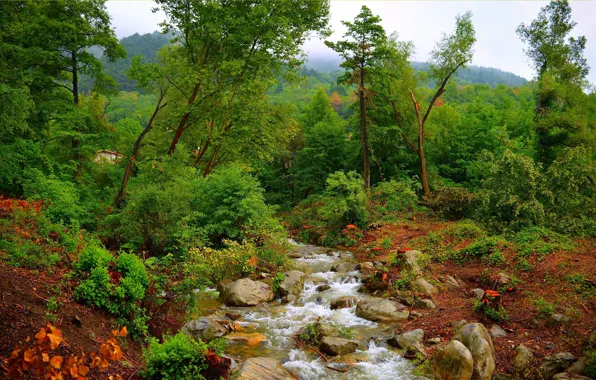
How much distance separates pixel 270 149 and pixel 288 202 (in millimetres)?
12643

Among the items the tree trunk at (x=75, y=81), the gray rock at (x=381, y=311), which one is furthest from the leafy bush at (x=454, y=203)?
the tree trunk at (x=75, y=81)

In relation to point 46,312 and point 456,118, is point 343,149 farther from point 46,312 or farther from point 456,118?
point 46,312

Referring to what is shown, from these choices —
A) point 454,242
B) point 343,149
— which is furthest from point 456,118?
point 454,242

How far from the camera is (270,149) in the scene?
1798cm

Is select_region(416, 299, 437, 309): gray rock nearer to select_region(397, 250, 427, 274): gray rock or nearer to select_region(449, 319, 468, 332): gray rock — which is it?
select_region(449, 319, 468, 332): gray rock

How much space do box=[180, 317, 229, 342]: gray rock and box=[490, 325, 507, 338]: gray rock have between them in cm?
578

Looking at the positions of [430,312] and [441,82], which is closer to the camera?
[430,312]

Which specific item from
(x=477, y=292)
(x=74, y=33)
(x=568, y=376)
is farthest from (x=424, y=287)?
(x=74, y=33)

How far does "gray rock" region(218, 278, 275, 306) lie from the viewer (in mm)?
10008

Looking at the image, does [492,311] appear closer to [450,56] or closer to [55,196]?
[55,196]

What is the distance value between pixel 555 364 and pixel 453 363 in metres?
1.79

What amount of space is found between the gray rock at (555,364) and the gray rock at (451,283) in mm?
4161

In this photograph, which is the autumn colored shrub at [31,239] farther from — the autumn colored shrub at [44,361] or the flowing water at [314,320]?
the flowing water at [314,320]

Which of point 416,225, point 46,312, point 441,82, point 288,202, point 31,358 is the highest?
point 441,82
